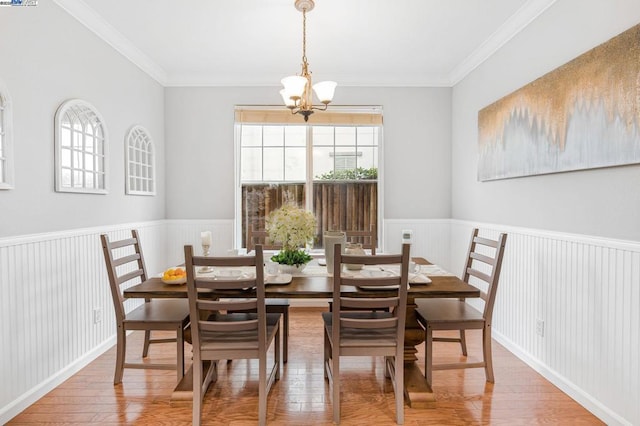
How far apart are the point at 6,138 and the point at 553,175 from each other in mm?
3386

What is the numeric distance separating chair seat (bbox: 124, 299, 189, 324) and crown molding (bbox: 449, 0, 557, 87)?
126 inches

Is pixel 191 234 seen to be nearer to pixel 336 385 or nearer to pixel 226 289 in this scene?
pixel 226 289

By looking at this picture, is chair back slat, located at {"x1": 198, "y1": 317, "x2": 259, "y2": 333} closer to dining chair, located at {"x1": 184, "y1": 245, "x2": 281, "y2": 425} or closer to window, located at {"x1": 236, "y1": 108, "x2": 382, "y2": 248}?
dining chair, located at {"x1": 184, "y1": 245, "x2": 281, "y2": 425}

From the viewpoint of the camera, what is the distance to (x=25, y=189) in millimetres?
2248

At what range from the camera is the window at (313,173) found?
4.36 m

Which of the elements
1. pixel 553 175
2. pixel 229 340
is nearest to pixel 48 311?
pixel 229 340

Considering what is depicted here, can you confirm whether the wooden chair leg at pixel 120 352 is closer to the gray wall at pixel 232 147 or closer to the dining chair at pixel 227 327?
the dining chair at pixel 227 327

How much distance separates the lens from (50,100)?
2.47 metres

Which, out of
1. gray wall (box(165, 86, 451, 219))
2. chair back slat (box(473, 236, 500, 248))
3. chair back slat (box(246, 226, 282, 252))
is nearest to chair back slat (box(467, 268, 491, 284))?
chair back slat (box(473, 236, 500, 248))

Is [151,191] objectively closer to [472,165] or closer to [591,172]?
[472,165]

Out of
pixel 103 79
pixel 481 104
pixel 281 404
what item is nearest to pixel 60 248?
pixel 103 79

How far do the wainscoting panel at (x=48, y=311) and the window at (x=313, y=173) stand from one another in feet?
5.35

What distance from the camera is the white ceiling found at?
2.71 metres

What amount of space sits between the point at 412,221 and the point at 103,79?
3.34m
